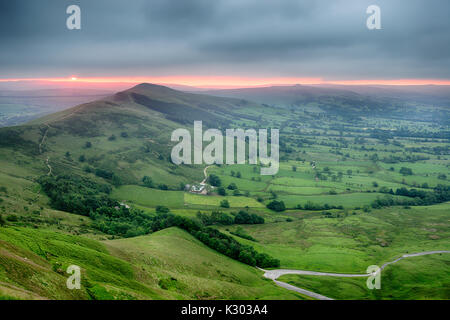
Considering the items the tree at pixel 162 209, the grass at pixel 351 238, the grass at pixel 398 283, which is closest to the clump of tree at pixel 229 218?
the grass at pixel 351 238

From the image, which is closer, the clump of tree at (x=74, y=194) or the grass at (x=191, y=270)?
the grass at (x=191, y=270)

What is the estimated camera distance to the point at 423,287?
93.4 m

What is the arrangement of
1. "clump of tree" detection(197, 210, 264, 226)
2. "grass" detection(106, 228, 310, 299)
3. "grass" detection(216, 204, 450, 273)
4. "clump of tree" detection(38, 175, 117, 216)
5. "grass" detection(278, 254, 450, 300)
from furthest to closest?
1. "clump of tree" detection(197, 210, 264, 226)
2. "clump of tree" detection(38, 175, 117, 216)
3. "grass" detection(216, 204, 450, 273)
4. "grass" detection(278, 254, 450, 300)
5. "grass" detection(106, 228, 310, 299)

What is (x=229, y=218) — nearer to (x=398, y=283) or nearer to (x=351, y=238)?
(x=351, y=238)

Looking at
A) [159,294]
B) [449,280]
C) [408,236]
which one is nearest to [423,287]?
[449,280]

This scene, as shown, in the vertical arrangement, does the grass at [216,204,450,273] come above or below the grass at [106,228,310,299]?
below

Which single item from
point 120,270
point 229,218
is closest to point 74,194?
point 229,218

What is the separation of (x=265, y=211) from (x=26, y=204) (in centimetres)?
13683

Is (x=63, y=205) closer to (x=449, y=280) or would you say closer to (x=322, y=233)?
(x=322, y=233)

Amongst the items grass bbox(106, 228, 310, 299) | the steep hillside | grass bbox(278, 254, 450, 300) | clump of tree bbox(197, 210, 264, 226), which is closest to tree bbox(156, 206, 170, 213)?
clump of tree bbox(197, 210, 264, 226)

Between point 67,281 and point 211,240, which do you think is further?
point 211,240

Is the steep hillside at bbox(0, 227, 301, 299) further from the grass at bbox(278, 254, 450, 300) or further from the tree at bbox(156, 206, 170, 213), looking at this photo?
the tree at bbox(156, 206, 170, 213)

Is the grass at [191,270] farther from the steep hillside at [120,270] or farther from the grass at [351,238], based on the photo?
the grass at [351,238]
